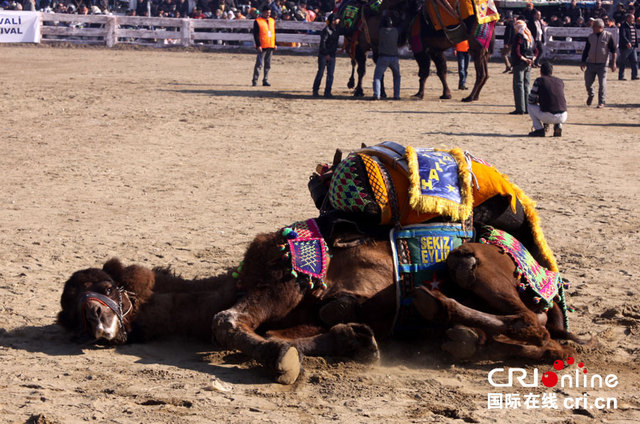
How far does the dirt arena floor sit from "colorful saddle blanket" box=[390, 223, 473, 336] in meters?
0.27

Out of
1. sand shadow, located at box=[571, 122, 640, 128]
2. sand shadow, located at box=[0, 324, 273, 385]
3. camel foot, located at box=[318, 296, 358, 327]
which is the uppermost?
sand shadow, located at box=[571, 122, 640, 128]

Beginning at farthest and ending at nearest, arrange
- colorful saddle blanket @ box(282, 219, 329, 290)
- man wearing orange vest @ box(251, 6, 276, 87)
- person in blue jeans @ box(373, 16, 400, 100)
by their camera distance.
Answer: man wearing orange vest @ box(251, 6, 276, 87)
person in blue jeans @ box(373, 16, 400, 100)
colorful saddle blanket @ box(282, 219, 329, 290)

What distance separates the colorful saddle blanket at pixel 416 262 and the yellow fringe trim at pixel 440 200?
0.38 feet

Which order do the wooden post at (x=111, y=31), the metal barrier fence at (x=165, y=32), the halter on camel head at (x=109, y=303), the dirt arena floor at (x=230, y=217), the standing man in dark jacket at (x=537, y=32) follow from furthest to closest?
the wooden post at (x=111, y=31) → the metal barrier fence at (x=165, y=32) → the standing man in dark jacket at (x=537, y=32) → the halter on camel head at (x=109, y=303) → the dirt arena floor at (x=230, y=217)

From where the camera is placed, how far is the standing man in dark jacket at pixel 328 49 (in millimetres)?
19672

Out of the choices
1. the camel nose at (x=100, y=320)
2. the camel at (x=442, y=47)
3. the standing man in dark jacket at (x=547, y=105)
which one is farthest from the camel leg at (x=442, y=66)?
the camel nose at (x=100, y=320)

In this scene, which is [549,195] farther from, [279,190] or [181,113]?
[181,113]

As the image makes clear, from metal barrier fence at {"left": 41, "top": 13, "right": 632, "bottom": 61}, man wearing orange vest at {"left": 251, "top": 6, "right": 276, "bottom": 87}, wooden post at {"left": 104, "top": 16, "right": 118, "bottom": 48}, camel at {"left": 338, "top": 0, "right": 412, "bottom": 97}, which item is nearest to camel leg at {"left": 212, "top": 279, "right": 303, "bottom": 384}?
camel at {"left": 338, "top": 0, "right": 412, "bottom": 97}

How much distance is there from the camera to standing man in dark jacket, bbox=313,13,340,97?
19.7 meters

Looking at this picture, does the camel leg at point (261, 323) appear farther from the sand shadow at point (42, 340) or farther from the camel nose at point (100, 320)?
the sand shadow at point (42, 340)

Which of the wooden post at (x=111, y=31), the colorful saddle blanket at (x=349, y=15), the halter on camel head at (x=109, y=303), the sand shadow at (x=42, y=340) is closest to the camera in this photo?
the halter on camel head at (x=109, y=303)

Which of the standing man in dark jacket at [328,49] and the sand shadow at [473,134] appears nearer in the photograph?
the sand shadow at [473,134]

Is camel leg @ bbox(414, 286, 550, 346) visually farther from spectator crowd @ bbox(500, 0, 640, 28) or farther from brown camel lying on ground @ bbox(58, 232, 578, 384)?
spectator crowd @ bbox(500, 0, 640, 28)

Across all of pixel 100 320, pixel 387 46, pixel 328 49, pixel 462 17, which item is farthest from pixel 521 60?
pixel 100 320
